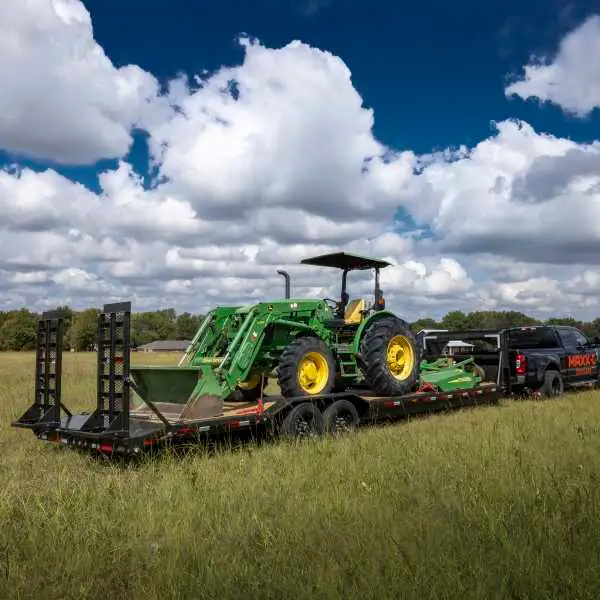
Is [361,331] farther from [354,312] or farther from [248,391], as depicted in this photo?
[248,391]

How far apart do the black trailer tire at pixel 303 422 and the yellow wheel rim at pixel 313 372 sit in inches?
17.5

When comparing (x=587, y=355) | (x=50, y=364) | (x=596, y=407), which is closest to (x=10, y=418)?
(x=50, y=364)

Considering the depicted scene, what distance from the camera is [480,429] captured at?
831 centimetres

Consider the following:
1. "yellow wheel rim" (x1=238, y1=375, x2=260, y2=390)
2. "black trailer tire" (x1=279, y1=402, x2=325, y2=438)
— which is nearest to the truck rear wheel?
"yellow wheel rim" (x1=238, y1=375, x2=260, y2=390)

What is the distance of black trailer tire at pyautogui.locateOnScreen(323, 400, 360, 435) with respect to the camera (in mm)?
8327

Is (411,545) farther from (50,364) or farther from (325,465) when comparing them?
(50,364)

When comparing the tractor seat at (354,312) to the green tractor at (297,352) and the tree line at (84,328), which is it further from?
the tree line at (84,328)

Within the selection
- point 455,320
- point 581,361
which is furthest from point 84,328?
point 581,361

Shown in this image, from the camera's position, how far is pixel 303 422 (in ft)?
26.3

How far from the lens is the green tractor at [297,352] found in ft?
26.2

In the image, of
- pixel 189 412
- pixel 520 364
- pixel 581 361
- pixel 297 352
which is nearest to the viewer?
pixel 189 412

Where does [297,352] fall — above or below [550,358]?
above

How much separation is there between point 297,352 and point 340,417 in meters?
1.17

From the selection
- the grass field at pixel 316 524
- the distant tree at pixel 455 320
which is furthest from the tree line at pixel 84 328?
the grass field at pixel 316 524
